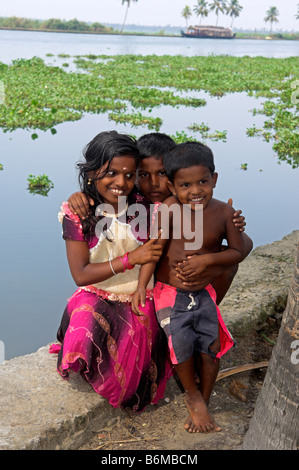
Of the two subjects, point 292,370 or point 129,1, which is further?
point 129,1

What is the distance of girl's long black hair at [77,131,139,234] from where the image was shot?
241 centimetres

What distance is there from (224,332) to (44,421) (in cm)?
86

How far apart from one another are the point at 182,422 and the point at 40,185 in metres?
5.11

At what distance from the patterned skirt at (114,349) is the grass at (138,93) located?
7200 mm

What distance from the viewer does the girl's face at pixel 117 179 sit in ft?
7.94

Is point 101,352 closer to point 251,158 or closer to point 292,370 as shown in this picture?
point 292,370

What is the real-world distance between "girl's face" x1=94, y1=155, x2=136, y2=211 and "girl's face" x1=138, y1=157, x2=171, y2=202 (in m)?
0.20

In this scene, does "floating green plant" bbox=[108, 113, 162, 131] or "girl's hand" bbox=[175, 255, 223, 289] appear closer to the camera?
"girl's hand" bbox=[175, 255, 223, 289]

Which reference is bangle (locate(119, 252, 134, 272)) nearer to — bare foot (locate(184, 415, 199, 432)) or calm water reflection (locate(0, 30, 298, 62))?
bare foot (locate(184, 415, 199, 432))

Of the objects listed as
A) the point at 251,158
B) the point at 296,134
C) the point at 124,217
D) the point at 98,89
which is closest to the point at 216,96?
the point at 98,89

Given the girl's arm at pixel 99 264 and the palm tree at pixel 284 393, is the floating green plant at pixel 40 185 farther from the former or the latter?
the palm tree at pixel 284 393

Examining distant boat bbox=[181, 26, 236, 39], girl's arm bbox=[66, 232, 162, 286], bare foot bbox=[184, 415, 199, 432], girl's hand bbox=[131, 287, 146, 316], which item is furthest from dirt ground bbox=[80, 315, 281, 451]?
distant boat bbox=[181, 26, 236, 39]

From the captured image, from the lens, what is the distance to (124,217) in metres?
2.54
